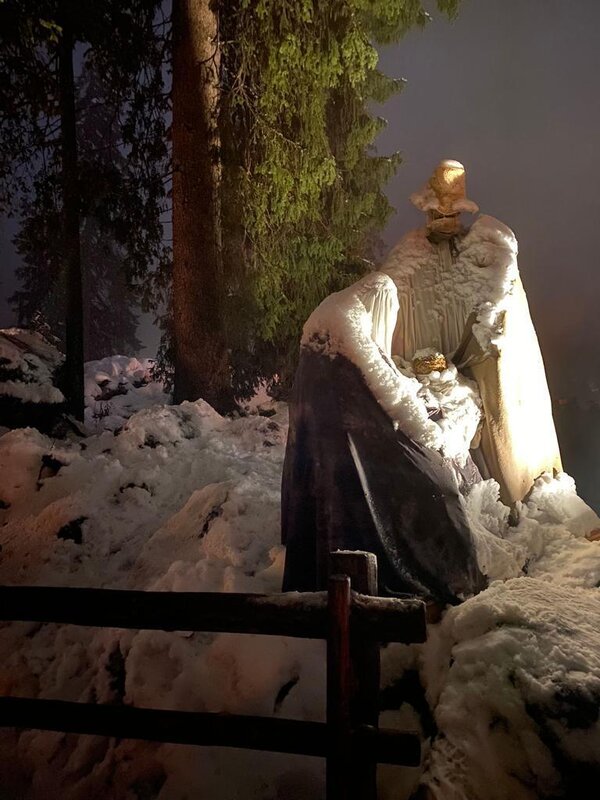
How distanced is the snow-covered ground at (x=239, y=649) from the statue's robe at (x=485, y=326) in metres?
0.35

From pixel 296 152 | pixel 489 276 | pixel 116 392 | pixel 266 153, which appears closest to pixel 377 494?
pixel 489 276

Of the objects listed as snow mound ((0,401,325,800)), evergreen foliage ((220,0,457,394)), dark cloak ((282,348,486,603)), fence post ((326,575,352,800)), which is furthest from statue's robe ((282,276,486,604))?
evergreen foliage ((220,0,457,394))

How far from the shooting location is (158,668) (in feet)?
11.3

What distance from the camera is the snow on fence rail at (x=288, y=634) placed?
218 cm

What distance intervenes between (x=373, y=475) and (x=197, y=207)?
5.85 meters

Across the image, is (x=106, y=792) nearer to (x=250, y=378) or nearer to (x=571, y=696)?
(x=571, y=696)

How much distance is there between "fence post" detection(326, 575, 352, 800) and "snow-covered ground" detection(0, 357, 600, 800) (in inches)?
18.3

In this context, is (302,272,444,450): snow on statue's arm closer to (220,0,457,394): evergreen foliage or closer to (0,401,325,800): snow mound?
(0,401,325,800): snow mound

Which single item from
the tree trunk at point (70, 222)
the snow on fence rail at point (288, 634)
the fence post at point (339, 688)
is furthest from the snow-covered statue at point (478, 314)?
the tree trunk at point (70, 222)

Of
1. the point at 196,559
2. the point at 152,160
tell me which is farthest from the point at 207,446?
the point at 152,160

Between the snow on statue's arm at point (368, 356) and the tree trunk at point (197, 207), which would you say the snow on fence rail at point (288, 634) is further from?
the tree trunk at point (197, 207)

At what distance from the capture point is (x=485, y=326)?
4027mm

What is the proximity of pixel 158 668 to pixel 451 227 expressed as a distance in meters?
4.13

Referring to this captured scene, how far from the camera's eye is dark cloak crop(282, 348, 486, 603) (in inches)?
127
